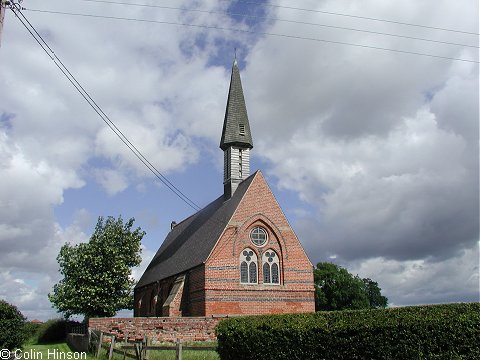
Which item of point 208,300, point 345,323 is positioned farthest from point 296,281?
point 345,323

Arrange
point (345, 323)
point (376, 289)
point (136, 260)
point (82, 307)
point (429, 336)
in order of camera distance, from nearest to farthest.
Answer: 1. point (429, 336)
2. point (345, 323)
3. point (82, 307)
4. point (136, 260)
5. point (376, 289)

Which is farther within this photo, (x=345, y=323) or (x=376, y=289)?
(x=376, y=289)

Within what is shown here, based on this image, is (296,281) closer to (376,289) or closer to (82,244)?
(82,244)

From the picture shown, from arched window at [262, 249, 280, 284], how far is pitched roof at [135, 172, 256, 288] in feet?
11.3

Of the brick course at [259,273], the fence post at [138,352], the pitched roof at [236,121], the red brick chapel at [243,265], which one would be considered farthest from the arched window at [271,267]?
the fence post at [138,352]

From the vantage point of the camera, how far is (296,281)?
30.3 meters

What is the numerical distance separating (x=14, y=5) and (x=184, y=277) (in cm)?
2098

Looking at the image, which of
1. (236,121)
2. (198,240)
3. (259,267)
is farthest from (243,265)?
(236,121)

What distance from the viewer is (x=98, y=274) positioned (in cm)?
3509

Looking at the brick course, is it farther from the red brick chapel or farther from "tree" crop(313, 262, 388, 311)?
"tree" crop(313, 262, 388, 311)

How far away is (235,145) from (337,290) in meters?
33.4

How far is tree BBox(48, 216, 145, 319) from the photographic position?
34531mm

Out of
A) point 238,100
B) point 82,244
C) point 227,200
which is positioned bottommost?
point 82,244

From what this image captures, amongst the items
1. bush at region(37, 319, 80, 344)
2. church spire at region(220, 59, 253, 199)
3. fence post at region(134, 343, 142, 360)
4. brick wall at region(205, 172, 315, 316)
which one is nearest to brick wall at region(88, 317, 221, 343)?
brick wall at region(205, 172, 315, 316)
